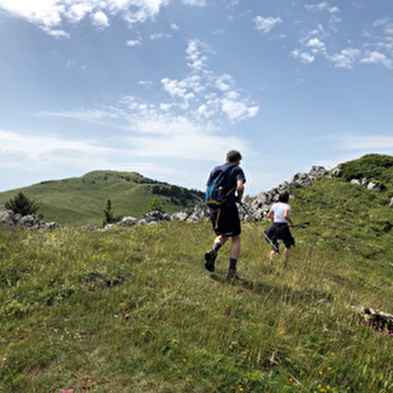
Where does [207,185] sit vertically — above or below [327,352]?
above

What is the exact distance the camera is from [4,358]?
10.5 ft

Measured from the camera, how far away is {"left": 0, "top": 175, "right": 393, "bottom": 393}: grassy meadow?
10.4 feet

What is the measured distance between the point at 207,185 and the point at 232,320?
3.30 metres

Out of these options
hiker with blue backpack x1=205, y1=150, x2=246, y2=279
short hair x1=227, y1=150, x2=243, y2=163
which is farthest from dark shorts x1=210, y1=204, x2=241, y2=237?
short hair x1=227, y1=150, x2=243, y2=163

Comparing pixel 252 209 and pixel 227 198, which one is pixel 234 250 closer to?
pixel 227 198

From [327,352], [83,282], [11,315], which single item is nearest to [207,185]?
[83,282]

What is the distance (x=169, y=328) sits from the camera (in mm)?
3996

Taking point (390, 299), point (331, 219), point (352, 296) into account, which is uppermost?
point (331, 219)

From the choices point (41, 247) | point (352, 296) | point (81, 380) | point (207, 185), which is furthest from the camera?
point (41, 247)

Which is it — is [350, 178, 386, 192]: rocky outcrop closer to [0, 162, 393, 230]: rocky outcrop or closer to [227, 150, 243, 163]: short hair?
[0, 162, 393, 230]: rocky outcrop

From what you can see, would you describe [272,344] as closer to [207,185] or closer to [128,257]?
[207,185]

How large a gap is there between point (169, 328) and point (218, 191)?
324 cm

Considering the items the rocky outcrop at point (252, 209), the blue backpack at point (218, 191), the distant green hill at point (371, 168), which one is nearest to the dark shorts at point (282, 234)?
the blue backpack at point (218, 191)

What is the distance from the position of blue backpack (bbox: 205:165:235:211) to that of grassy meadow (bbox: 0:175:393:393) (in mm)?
1832
